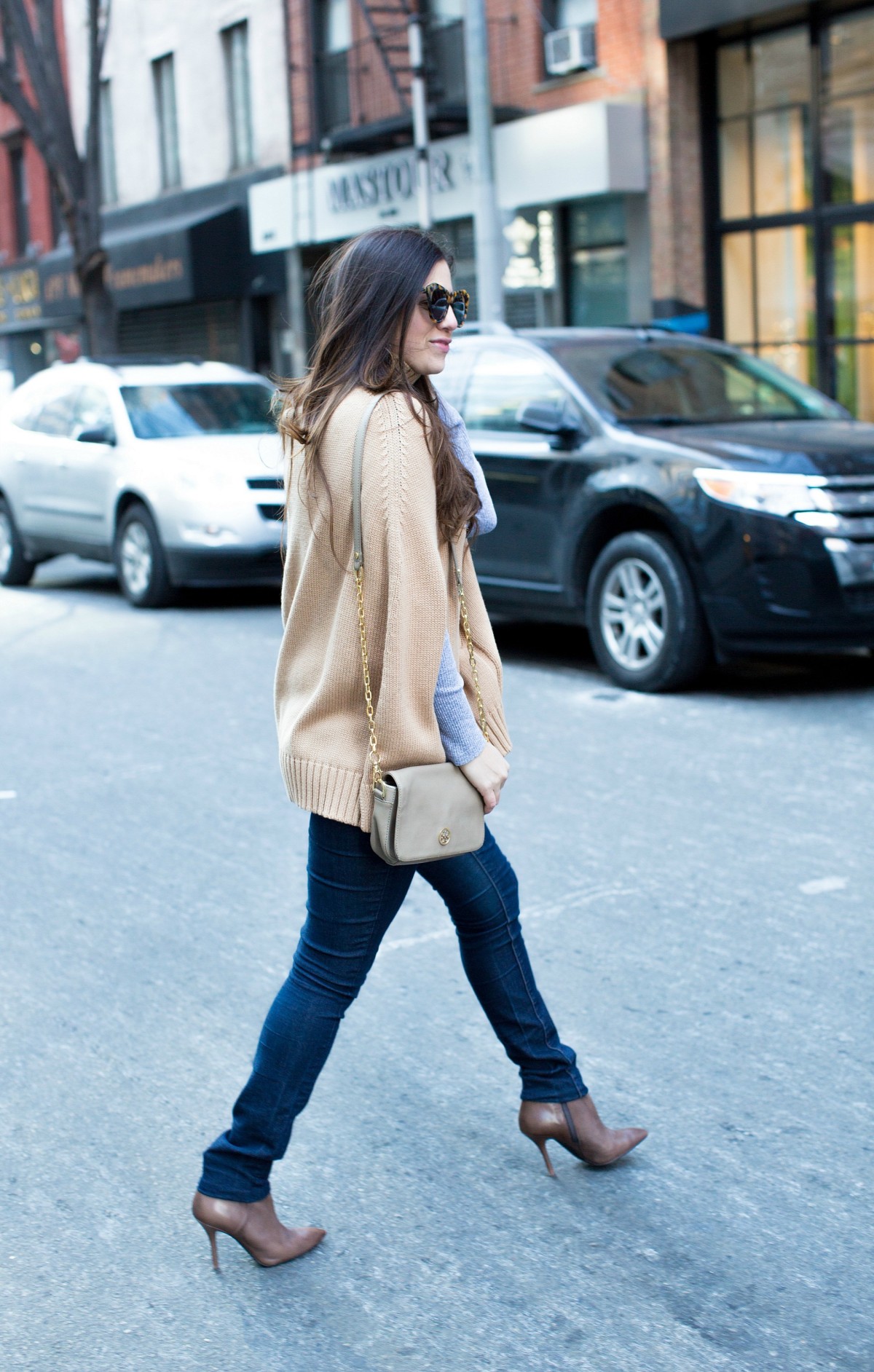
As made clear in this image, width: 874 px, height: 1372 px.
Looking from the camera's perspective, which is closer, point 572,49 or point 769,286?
point 769,286

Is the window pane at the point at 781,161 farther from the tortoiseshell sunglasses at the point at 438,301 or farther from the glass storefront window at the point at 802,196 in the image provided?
the tortoiseshell sunglasses at the point at 438,301

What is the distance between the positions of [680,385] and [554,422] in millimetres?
901

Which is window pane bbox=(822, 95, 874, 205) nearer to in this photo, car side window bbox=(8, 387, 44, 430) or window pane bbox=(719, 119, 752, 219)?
window pane bbox=(719, 119, 752, 219)

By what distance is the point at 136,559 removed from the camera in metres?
12.2

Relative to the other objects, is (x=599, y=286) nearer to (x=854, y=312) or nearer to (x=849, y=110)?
(x=854, y=312)

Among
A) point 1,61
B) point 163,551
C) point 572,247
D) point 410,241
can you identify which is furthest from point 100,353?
point 410,241

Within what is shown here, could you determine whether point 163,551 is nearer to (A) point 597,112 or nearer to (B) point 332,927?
(A) point 597,112

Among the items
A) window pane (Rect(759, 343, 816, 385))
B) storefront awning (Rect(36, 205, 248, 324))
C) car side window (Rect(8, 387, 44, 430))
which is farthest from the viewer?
storefront awning (Rect(36, 205, 248, 324))

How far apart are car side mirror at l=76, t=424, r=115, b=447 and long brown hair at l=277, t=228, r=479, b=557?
972 cm

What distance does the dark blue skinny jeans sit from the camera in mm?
2936

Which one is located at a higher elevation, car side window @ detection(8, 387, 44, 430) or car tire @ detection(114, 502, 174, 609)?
car side window @ detection(8, 387, 44, 430)

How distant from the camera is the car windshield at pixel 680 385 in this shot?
8758mm

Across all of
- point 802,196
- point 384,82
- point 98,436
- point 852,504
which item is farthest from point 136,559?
point 384,82

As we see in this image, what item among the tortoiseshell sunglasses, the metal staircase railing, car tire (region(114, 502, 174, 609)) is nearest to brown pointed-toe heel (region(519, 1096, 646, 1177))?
the tortoiseshell sunglasses
